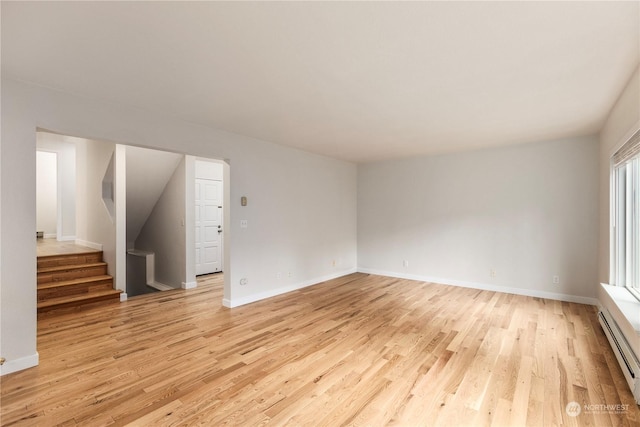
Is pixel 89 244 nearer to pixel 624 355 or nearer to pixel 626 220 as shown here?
pixel 624 355

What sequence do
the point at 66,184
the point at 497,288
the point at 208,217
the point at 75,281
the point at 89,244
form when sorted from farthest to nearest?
the point at 66,184
the point at 208,217
the point at 89,244
the point at 497,288
the point at 75,281

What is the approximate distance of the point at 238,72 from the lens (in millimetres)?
2234

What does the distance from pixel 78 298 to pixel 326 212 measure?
13.5ft

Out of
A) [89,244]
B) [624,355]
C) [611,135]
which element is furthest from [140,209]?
[611,135]

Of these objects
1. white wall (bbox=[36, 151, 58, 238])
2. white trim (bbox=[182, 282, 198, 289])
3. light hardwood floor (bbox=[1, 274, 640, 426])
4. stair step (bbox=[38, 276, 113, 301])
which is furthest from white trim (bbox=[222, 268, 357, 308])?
white wall (bbox=[36, 151, 58, 238])

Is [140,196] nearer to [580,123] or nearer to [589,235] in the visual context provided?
[580,123]

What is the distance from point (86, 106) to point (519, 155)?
5720mm

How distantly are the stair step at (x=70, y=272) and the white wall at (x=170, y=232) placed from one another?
1.06 meters

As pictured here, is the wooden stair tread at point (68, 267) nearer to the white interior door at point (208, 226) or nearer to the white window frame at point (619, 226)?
the white interior door at point (208, 226)

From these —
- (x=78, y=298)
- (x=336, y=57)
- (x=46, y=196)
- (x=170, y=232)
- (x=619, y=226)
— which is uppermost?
(x=336, y=57)

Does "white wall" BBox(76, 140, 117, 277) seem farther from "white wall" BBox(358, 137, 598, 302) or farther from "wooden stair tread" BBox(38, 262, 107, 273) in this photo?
"white wall" BBox(358, 137, 598, 302)

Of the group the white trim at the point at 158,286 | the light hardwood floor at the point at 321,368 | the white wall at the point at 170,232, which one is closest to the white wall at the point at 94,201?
the white wall at the point at 170,232

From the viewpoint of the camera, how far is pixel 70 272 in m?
4.46

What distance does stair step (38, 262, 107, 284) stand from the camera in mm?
4194
